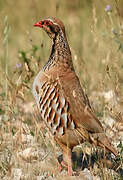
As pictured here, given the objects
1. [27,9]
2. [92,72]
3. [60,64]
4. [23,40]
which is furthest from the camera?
[27,9]

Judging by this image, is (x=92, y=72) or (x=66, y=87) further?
(x=92, y=72)

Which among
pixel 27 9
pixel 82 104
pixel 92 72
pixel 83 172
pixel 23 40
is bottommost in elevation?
pixel 83 172

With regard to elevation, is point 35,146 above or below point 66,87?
below

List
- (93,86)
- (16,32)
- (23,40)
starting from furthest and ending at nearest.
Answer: (16,32) → (23,40) → (93,86)

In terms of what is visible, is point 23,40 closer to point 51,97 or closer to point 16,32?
point 16,32

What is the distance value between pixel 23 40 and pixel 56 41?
17.1ft

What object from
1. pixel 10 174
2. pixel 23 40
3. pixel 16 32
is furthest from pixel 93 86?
pixel 16 32

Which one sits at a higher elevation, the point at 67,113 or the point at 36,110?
the point at 36,110

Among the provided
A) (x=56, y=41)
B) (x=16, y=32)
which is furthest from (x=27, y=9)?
(x=56, y=41)

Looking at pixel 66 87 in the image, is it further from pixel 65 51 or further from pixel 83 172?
pixel 83 172

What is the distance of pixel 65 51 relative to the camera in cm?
381

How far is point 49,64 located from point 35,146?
31.3 inches

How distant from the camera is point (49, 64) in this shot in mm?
3818

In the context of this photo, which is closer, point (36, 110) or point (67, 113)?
point (67, 113)
